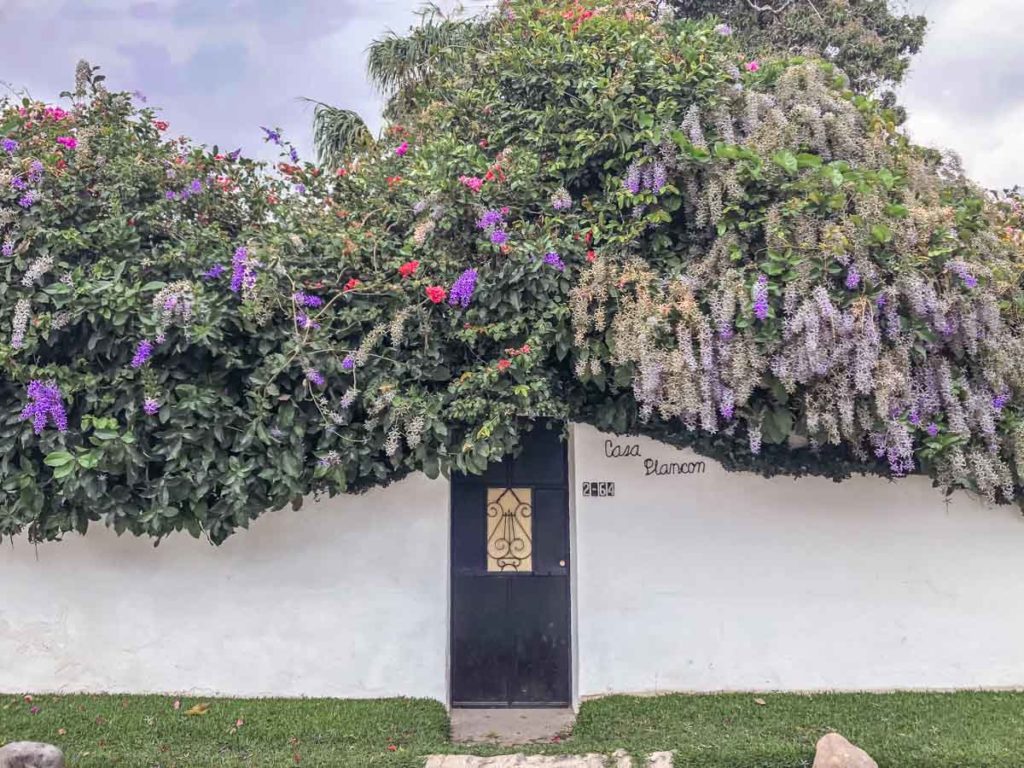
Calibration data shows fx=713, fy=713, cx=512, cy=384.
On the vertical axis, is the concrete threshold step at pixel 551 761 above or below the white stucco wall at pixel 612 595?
below

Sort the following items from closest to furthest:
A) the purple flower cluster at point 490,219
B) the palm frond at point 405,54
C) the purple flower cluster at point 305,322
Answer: the purple flower cluster at point 305,322
the purple flower cluster at point 490,219
the palm frond at point 405,54

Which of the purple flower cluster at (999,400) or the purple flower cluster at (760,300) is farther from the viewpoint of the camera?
the purple flower cluster at (999,400)

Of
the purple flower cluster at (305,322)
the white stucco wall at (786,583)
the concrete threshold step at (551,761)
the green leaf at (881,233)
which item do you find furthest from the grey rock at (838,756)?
the purple flower cluster at (305,322)

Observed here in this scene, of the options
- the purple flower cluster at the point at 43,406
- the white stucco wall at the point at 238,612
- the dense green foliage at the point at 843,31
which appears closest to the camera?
the purple flower cluster at the point at 43,406

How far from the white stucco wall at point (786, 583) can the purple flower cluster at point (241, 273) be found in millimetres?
2557

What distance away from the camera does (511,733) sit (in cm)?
514

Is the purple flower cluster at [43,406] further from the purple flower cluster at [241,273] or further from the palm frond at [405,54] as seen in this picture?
the palm frond at [405,54]

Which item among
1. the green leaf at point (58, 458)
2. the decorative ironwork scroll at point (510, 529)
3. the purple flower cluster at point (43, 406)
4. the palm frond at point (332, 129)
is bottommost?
the decorative ironwork scroll at point (510, 529)

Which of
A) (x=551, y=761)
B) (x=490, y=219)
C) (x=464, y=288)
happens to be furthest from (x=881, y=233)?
(x=551, y=761)

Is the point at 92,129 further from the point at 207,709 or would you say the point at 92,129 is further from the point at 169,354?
the point at 207,709

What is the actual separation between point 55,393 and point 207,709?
2384 mm

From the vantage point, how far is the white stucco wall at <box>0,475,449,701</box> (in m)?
5.16

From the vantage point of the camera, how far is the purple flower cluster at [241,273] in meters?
4.57

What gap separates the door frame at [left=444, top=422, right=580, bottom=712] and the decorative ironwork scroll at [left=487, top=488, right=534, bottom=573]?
0.98 ft
